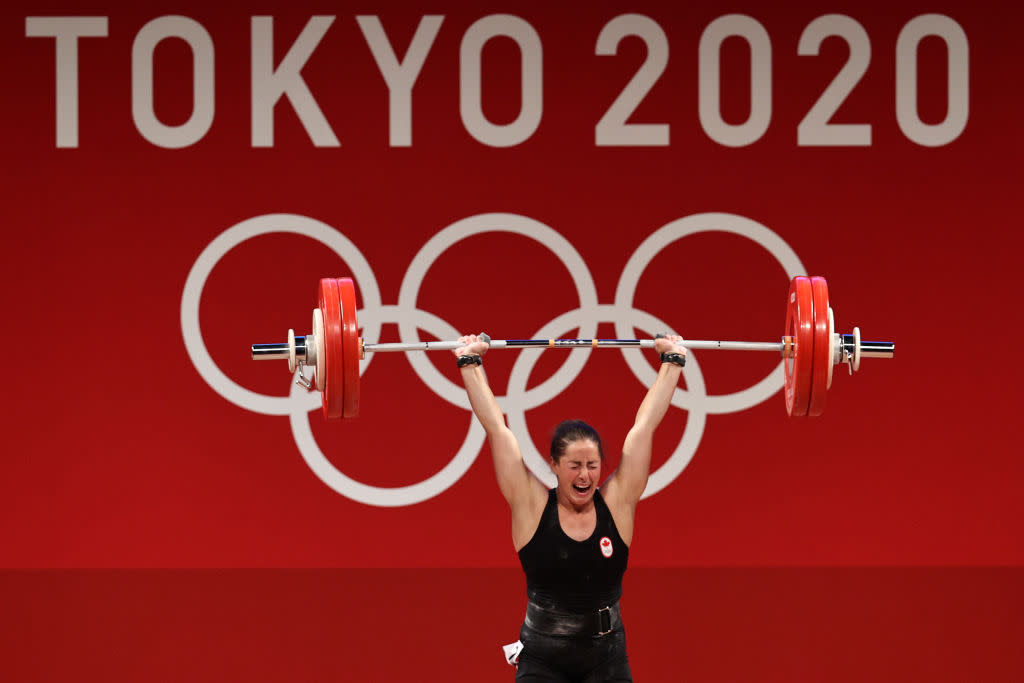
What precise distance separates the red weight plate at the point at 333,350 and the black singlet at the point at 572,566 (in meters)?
0.69

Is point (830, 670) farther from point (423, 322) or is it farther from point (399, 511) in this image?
point (423, 322)

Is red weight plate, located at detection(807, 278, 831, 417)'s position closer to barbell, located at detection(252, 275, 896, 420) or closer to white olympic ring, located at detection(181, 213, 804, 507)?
barbell, located at detection(252, 275, 896, 420)

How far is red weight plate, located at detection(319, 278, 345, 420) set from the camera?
3.16m

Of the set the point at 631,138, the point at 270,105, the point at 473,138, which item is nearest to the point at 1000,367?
the point at 631,138

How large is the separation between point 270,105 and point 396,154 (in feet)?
1.68

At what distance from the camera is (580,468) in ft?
10.3

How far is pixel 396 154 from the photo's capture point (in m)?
4.31

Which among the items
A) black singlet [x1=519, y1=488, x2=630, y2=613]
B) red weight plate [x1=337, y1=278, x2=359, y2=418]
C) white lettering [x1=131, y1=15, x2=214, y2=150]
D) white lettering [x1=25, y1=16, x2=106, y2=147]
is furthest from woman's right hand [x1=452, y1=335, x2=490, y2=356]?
white lettering [x1=25, y1=16, x2=106, y2=147]

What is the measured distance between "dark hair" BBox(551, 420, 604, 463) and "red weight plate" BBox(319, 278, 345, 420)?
62 cm

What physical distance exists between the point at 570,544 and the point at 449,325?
4.54ft

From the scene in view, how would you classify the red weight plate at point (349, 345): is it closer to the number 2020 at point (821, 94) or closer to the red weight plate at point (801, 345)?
the red weight plate at point (801, 345)

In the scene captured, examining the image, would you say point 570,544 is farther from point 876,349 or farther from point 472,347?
point 876,349

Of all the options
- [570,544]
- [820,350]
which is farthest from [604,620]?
[820,350]

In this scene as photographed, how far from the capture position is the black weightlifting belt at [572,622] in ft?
10.2
